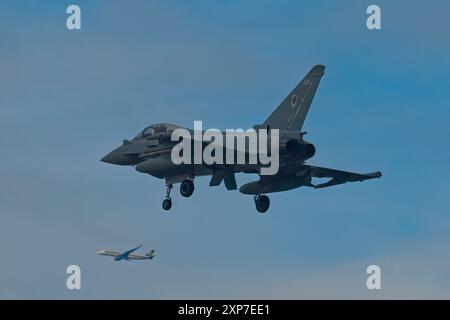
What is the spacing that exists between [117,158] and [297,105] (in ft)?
41.6

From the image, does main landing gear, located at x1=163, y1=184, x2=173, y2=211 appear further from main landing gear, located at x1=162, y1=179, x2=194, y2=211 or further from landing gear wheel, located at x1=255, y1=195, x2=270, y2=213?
landing gear wheel, located at x1=255, y1=195, x2=270, y2=213

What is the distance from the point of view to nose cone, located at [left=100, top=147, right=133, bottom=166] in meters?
67.8

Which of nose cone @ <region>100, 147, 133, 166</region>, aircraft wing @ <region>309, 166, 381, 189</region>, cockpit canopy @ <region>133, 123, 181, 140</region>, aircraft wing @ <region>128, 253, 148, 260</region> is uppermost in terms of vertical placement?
cockpit canopy @ <region>133, 123, 181, 140</region>

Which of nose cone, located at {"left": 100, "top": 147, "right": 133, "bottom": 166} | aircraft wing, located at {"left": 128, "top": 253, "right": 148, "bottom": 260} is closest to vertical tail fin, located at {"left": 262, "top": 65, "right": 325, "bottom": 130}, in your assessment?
nose cone, located at {"left": 100, "top": 147, "right": 133, "bottom": 166}

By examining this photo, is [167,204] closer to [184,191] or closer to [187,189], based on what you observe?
[184,191]

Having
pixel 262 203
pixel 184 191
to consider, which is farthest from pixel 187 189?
pixel 262 203

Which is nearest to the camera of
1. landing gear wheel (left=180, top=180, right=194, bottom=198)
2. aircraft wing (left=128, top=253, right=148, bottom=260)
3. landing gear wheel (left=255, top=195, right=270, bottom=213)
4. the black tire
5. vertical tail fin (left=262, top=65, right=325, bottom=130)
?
vertical tail fin (left=262, top=65, right=325, bottom=130)

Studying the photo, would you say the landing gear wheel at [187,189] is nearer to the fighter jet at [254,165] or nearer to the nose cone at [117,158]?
the fighter jet at [254,165]

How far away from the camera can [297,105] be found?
61375 millimetres

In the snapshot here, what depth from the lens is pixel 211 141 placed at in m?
61.1

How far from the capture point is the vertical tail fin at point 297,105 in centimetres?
6091
